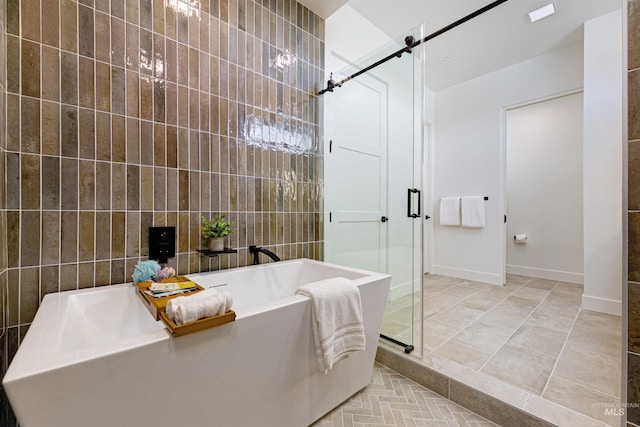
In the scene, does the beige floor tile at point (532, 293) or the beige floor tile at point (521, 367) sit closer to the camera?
the beige floor tile at point (521, 367)

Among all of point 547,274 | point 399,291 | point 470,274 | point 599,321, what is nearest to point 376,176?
point 399,291

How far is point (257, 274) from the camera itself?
1.95m

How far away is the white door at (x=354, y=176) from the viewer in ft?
8.14

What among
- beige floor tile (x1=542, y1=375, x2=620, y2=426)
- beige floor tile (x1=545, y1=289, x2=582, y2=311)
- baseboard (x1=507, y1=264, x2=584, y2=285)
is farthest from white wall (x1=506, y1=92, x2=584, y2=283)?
beige floor tile (x1=542, y1=375, x2=620, y2=426)

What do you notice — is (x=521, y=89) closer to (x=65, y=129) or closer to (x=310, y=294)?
(x=310, y=294)

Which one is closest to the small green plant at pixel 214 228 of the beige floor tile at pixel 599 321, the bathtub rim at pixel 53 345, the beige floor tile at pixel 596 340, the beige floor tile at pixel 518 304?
the bathtub rim at pixel 53 345

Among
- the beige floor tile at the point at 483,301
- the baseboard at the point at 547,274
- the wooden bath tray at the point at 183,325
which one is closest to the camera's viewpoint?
the wooden bath tray at the point at 183,325

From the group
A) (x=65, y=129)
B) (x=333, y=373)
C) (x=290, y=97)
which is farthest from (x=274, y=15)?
(x=333, y=373)

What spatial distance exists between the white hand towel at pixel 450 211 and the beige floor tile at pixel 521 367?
234 centimetres

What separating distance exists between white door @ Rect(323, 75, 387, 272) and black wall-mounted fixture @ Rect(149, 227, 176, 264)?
133 centimetres

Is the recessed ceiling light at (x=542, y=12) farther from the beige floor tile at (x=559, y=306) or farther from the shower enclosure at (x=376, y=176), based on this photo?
the beige floor tile at (x=559, y=306)

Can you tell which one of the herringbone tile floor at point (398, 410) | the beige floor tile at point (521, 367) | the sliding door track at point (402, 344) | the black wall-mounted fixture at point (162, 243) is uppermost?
the black wall-mounted fixture at point (162, 243)

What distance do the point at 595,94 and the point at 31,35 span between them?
4330 millimetres

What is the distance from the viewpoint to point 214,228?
5.76 feet
